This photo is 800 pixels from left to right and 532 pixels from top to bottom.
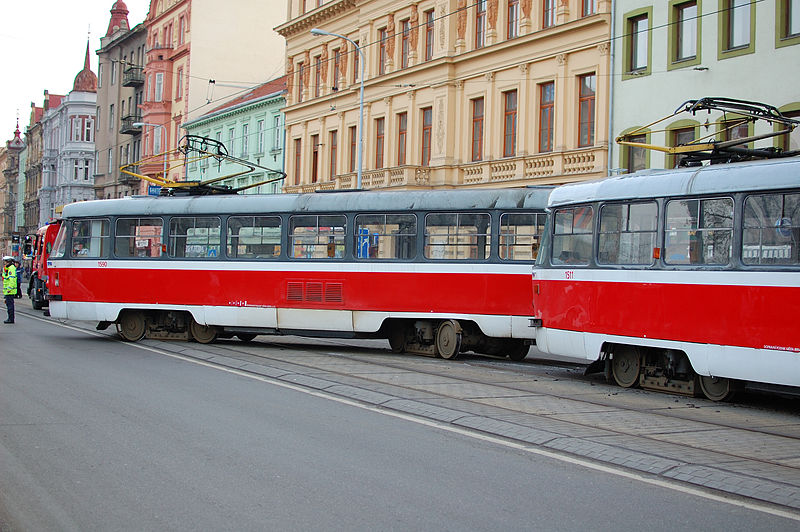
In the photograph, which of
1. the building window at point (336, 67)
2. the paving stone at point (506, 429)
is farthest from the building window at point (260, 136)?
the paving stone at point (506, 429)

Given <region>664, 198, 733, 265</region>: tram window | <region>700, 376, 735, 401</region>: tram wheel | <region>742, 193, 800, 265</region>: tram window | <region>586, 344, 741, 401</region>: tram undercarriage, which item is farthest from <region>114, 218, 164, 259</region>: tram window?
<region>742, 193, 800, 265</region>: tram window

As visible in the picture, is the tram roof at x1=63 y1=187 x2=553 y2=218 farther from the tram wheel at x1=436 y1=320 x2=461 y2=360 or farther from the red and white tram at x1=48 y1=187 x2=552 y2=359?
the tram wheel at x1=436 y1=320 x2=461 y2=360

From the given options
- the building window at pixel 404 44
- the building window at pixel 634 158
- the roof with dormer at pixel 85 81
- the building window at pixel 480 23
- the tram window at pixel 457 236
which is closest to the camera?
the tram window at pixel 457 236

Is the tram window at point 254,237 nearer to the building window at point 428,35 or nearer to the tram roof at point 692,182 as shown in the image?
the tram roof at point 692,182

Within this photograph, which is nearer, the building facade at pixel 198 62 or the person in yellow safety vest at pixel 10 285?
the person in yellow safety vest at pixel 10 285

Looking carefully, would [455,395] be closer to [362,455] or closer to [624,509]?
[362,455]

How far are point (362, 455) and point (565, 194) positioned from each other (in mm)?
7322

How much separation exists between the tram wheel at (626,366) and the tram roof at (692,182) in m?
2.18

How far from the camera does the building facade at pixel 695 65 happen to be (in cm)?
2494

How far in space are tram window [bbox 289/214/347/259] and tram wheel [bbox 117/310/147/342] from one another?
154 inches

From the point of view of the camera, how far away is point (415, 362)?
16.6 meters

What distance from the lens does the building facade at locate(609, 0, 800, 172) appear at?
982 inches

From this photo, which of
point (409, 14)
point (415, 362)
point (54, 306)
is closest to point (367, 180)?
point (409, 14)

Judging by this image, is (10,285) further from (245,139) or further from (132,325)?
(245,139)
